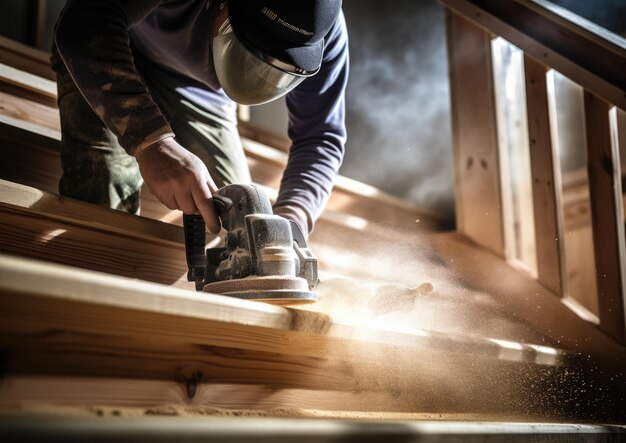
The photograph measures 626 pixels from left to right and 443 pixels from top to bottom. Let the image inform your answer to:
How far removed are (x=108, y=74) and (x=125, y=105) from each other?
2.7 inches

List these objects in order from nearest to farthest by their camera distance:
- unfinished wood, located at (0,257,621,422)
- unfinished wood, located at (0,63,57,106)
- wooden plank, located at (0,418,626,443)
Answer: wooden plank, located at (0,418,626,443) → unfinished wood, located at (0,257,621,422) → unfinished wood, located at (0,63,57,106)

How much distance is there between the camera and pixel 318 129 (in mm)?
1806

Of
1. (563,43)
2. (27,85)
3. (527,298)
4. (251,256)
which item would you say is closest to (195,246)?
(251,256)

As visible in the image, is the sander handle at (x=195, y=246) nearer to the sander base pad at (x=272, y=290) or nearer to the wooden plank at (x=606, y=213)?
the sander base pad at (x=272, y=290)

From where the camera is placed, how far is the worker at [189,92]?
1200 mm

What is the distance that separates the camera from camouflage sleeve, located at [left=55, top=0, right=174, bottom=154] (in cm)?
119

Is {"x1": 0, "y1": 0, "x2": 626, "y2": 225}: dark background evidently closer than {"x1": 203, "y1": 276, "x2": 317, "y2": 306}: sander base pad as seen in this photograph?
No

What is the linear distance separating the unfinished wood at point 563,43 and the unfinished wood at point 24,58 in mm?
1475

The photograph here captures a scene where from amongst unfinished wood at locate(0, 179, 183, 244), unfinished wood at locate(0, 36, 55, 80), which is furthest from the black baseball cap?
unfinished wood at locate(0, 36, 55, 80)

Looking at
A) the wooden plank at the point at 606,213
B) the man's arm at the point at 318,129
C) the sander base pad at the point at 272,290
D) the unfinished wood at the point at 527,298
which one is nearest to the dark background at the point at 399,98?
the unfinished wood at the point at 527,298

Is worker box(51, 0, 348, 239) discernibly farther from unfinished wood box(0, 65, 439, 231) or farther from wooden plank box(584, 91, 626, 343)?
wooden plank box(584, 91, 626, 343)

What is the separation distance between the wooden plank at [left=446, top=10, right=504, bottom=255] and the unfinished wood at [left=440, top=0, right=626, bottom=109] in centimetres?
21

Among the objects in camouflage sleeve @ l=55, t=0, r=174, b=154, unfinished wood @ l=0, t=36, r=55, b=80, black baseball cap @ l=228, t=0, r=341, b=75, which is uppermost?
unfinished wood @ l=0, t=36, r=55, b=80

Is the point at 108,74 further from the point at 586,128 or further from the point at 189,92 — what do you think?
the point at 586,128
